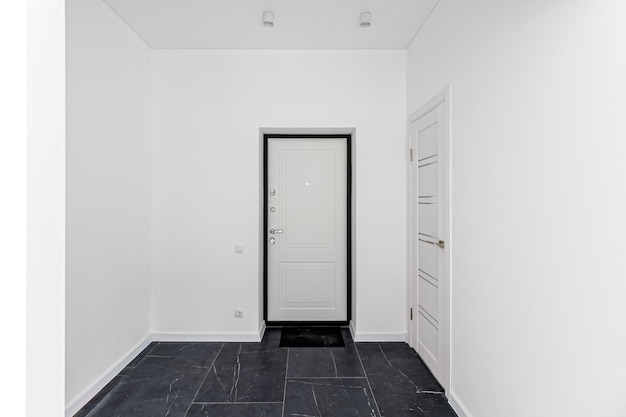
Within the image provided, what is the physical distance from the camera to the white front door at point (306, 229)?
3.57 meters

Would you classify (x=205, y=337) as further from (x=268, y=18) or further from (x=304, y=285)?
(x=268, y=18)

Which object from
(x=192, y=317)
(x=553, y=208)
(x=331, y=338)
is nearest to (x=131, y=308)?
(x=192, y=317)

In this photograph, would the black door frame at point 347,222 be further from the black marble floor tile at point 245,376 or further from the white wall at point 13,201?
the white wall at point 13,201

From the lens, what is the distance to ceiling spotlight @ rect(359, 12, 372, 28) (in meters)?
2.60

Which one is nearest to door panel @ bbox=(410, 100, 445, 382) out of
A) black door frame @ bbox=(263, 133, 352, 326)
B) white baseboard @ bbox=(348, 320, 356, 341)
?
white baseboard @ bbox=(348, 320, 356, 341)

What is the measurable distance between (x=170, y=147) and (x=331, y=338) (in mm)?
2476

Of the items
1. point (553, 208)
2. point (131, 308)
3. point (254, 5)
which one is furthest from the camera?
point (131, 308)

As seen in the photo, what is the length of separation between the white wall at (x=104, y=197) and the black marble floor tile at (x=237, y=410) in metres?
0.79

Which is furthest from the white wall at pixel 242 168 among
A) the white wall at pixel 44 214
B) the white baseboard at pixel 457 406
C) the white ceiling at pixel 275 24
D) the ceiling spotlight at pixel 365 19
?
the white wall at pixel 44 214


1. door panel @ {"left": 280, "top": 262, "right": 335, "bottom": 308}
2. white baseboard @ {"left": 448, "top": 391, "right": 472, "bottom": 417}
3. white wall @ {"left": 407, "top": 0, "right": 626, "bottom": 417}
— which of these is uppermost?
white wall @ {"left": 407, "top": 0, "right": 626, "bottom": 417}

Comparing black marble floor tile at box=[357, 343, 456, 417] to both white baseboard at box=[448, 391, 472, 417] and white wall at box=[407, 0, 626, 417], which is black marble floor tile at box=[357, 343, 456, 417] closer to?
white baseboard at box=[448, 391, 472, 417]

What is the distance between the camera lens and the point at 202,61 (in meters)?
3.21

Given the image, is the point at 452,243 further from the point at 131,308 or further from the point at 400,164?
the point at 131,308

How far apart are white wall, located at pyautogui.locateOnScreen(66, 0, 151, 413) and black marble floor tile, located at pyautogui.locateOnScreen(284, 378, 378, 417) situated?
4.63 ft
